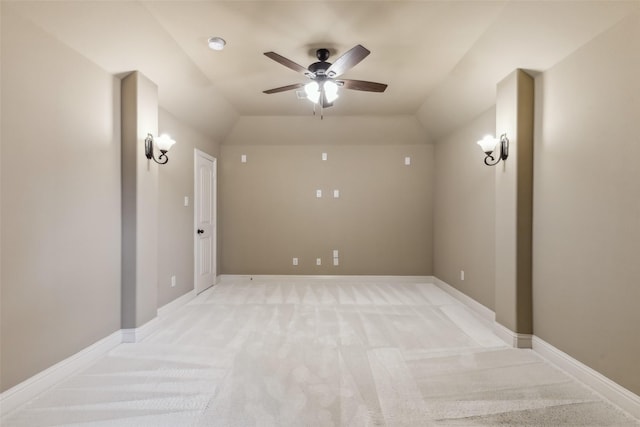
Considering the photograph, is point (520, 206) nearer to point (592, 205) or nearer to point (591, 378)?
point (592, 205)

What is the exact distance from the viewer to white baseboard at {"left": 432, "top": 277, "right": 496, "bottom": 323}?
352cm

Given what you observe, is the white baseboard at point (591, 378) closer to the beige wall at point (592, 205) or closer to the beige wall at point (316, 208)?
the beige wall at point (592, 205)

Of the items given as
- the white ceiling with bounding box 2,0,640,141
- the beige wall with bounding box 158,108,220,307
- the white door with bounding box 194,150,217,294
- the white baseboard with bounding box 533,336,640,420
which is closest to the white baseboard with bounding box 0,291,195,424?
the beige wall with bounding box 158,108,220,307

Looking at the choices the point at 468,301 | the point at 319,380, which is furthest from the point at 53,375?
the point at 468,301

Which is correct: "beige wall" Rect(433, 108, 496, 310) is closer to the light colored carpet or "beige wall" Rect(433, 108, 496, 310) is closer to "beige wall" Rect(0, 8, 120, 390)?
the light colored carpet

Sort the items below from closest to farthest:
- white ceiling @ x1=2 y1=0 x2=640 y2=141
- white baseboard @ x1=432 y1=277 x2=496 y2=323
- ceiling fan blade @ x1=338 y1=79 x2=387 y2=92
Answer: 1. white ceiling @ x1=2 y1=0 x2=640 y2=141
2. ceiling fan blade @ x1=338 y1=79 x2=387 y2=92
3. white baseboard @ x1=432 y1=277 x2=496 y2=323

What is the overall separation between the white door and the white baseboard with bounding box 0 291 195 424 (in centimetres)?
132

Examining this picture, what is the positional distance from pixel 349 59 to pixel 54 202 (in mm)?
2485

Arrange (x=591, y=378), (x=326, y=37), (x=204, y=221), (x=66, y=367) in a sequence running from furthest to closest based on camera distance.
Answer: (x=204, y=221), (x=326, y=37), (x=66, y=367), (x=591, y=378)

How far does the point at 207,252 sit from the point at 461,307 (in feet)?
12.8

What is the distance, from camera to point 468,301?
4070 millimetres

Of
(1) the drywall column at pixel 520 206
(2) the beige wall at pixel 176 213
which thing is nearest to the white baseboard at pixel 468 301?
(1) the drywall column at pixel 520 206

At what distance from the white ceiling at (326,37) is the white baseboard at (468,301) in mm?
2395

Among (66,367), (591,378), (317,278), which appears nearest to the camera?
(591,378)
